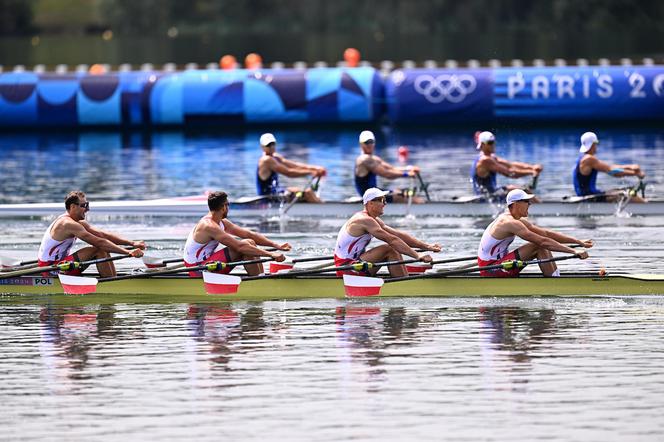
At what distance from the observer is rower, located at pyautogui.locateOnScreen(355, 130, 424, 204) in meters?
29.2

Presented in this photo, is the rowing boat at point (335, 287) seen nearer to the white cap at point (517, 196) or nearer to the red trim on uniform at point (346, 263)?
the red trim on uniform at point (346, 263)

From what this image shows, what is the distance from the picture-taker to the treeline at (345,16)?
8062 cm

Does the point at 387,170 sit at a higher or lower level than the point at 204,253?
higher

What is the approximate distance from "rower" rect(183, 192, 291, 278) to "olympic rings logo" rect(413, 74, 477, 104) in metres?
26.4

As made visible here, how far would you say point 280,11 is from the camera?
95.1 meters

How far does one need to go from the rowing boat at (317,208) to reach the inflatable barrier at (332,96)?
16.9m

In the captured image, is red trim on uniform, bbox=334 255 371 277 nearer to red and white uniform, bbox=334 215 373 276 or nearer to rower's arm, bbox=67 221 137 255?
red and white uniform, bbox=334 215 373 276

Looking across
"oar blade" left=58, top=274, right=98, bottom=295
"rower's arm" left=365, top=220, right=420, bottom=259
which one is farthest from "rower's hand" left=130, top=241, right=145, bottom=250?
"rower's arm" left=365, top=220, right=420, bottom=259

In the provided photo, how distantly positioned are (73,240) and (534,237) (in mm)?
6573

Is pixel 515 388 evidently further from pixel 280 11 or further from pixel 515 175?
pixel 280 11

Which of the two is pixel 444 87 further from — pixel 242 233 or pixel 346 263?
pixel 346 263

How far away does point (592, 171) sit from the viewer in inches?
1142

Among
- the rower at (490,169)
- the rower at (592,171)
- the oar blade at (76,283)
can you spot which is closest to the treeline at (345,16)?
the rower at (592,171)

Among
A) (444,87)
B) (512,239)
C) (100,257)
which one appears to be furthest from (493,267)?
(444,87)
